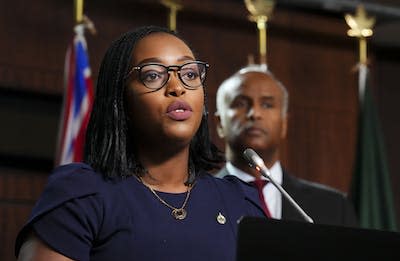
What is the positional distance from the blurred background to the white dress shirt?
173 centimetres

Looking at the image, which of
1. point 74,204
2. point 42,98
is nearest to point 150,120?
point 74,204

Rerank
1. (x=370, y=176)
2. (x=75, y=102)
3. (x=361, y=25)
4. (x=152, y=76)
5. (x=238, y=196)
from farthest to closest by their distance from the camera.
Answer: (x=361, y=25) → (x=370, y=176) → (x=75, y=102) → (x=238, y=196) → (x=152, y=76)

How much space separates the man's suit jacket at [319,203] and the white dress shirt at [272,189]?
21 millimetres

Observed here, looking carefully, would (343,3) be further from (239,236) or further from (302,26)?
(239,236)

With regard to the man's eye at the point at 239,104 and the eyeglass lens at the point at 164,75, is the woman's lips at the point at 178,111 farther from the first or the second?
the man's eye at the point at 239,104

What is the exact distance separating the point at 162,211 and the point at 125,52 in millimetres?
371

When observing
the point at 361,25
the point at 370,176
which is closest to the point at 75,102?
the point at 370,176

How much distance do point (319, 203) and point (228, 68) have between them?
228cm

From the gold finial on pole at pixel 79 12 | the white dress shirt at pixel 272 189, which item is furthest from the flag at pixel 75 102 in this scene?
the white dress shirt at pixel 272 189

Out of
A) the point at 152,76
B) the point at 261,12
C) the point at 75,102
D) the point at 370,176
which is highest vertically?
the point at 261,12

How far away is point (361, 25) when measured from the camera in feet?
20.2

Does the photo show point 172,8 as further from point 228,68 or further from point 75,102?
point 75,102

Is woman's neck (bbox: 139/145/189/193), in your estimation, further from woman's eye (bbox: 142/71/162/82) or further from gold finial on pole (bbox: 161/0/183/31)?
gold finial on pole (bbox: 161/0/183/31)

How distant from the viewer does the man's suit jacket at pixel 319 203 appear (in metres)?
4.02
